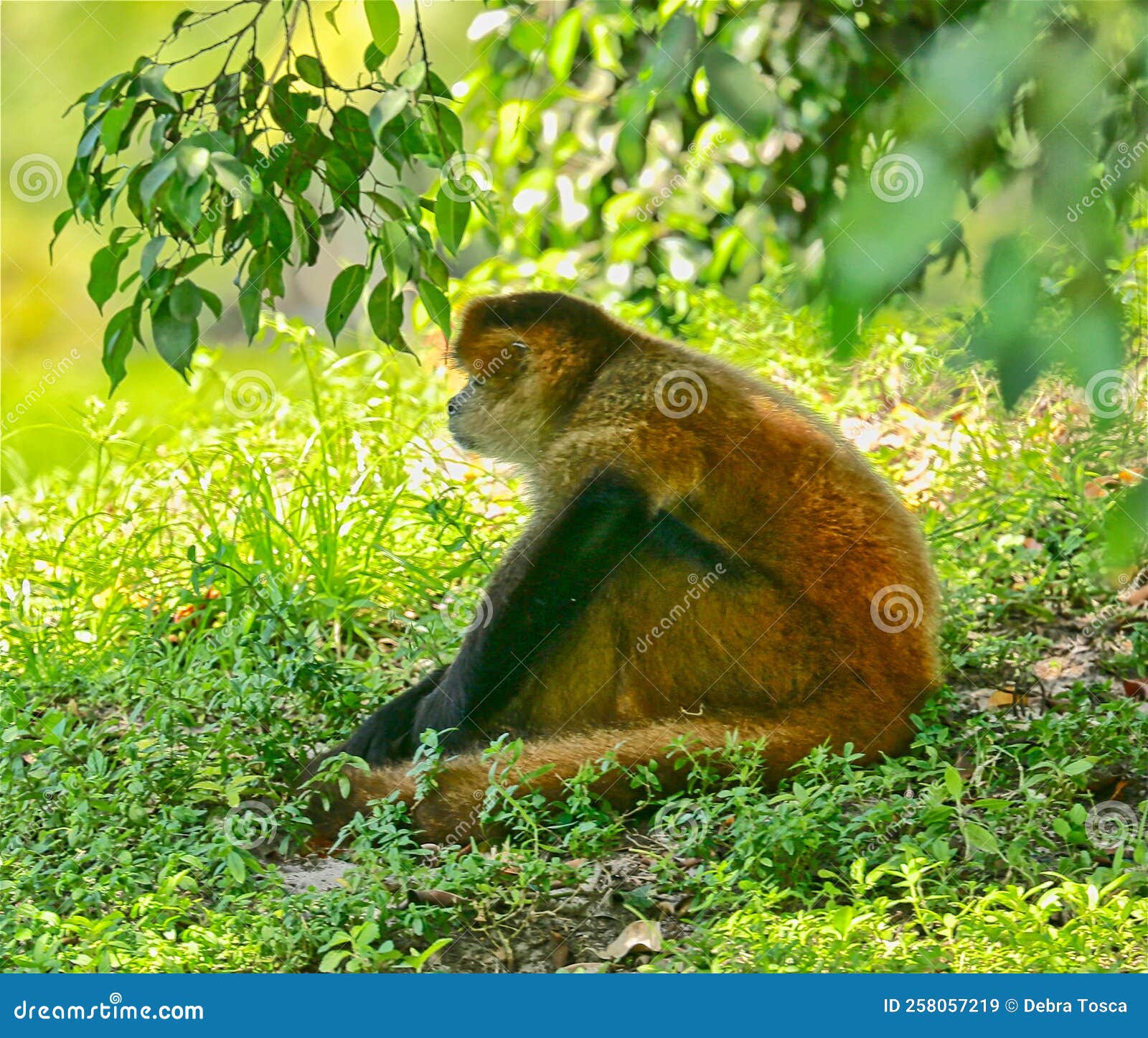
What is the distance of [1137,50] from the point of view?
2.51 metres

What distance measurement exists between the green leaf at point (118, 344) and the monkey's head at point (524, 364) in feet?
3.35

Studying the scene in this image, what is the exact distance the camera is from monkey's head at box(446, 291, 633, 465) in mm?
3877

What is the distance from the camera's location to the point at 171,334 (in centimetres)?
364

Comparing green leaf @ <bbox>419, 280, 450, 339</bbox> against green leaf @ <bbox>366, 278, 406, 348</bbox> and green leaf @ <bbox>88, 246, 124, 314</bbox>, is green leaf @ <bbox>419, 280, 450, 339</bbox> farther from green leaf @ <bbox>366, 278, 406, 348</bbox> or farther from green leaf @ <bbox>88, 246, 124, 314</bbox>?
green leaf @ <bbox>88, 246, 124, 314</bbox>

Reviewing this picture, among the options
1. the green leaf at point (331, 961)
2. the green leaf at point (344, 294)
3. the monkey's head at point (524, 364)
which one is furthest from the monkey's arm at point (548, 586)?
the green leaf at point (331, 961)

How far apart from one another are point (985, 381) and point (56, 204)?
15.5ft

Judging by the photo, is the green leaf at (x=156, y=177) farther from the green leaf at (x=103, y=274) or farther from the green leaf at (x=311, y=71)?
the green leaf at (x=311, y=71)

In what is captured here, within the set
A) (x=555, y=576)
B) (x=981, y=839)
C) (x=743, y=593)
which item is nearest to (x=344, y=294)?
(x=555, y=576)

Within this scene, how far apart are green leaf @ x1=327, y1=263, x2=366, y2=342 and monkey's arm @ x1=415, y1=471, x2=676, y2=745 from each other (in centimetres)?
88

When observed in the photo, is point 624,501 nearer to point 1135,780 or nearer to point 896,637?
point 896,637

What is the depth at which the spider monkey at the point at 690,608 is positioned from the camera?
3.55 m

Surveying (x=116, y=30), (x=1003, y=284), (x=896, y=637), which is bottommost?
(x=896, y=637)

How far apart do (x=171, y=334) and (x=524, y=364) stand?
1.04 m

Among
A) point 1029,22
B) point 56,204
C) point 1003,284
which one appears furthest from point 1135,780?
point 56,204
